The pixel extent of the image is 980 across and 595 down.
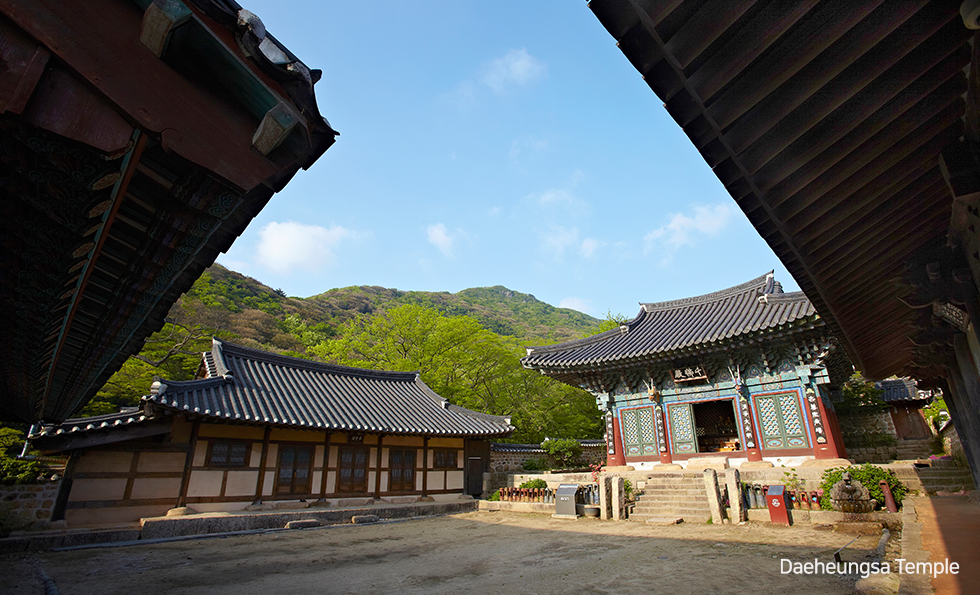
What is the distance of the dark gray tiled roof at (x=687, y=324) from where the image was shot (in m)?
13.1

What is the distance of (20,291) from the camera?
9.45 feet

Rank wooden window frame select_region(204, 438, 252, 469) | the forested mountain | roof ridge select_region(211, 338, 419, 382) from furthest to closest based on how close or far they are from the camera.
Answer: the forested mountain → roof ridge select_region(211, 338, 419, 382) → wooden window frame select_region(204, 438, 252, 469)

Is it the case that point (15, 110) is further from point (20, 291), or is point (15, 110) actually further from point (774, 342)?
point (774, 342)

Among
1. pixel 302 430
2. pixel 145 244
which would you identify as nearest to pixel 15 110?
pixel 145 244

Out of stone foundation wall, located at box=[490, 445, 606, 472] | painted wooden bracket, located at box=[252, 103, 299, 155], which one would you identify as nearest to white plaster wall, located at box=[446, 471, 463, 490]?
stone foundation wall, located at box=[490, 445, 606, 472]

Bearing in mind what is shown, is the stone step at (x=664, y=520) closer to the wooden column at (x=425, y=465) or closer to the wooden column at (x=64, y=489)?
the wooden column at (x=425, y=465)

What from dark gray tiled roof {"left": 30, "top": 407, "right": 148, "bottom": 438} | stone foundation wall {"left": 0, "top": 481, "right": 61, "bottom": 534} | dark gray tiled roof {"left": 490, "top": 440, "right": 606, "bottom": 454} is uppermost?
dark gray tiled roof {"left": 30, "top": 407, "right": 148, "bottom": 438}

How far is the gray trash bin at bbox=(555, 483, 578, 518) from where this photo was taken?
12719 millimetres

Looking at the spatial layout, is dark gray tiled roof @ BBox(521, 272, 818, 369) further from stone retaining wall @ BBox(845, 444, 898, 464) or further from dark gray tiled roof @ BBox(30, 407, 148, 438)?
dark gray tiled roof @ BBox(30, 407, 148, 438)

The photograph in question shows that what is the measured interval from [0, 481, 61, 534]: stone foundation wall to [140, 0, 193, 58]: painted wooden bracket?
43.5 ft

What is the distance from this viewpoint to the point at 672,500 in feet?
40.4

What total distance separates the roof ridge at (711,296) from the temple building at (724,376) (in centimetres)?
7

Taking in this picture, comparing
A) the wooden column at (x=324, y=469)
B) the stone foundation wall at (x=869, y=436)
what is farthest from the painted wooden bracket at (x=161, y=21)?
the stone foundation wall at (x=869, y=436)

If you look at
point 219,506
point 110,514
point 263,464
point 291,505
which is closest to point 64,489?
point 110,514
